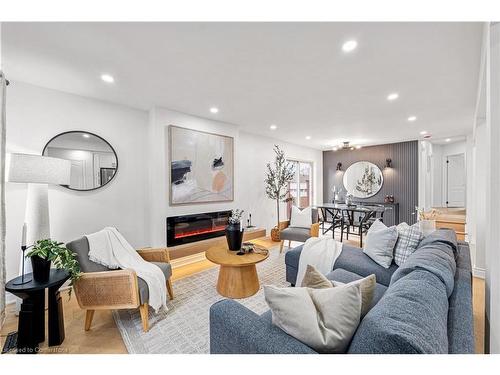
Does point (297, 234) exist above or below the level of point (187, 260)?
above

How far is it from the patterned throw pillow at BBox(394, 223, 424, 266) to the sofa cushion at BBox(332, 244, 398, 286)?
0.33 ft

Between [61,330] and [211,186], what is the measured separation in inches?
103

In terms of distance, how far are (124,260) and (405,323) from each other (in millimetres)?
2351

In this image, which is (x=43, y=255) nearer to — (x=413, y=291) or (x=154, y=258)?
(x=154, y=258)

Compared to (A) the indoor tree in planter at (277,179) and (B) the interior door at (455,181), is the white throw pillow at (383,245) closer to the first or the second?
(A) the indoor tree in planter at (277,179)

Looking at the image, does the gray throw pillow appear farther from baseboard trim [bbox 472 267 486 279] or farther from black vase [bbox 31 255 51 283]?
baseboard trim [bbox 472 267 486 279]

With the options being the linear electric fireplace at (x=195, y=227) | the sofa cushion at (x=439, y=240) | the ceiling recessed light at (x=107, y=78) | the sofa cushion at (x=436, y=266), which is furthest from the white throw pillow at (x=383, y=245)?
the ceiling recessed light at (x=107, y=78)

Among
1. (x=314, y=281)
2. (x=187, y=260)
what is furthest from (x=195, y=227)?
(x=314, y=281)

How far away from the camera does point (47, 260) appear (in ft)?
5.69

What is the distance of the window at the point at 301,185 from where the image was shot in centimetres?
644

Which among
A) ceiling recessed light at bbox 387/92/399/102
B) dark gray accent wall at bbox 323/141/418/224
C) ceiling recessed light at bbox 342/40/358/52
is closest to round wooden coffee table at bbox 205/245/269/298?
ceiling recessed light at bbox 342/40/358/52

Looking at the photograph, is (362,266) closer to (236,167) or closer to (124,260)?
(124,260)

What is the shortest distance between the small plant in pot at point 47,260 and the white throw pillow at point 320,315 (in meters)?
1.72

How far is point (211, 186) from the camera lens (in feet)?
13.1
